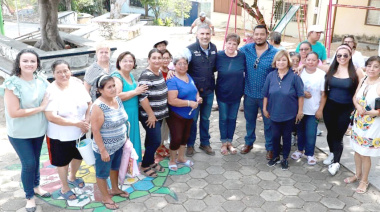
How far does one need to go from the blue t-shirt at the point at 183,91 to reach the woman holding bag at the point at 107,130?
798mm

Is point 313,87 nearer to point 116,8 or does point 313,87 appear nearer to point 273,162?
point 273,162

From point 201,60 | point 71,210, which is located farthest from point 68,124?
point 201,60

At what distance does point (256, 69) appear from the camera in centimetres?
462

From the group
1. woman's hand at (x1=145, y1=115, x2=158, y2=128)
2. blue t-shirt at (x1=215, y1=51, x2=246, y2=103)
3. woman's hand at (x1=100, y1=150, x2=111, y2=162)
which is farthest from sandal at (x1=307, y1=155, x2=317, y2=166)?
woman's hand at (x1=100, y1=150, x2=111, y2=162)

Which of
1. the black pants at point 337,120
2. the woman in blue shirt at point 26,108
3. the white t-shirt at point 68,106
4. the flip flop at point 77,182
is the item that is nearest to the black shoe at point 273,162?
the black pants at point 337,120

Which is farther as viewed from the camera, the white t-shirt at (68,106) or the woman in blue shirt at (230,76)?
the woman in blue shirt at (230,76)

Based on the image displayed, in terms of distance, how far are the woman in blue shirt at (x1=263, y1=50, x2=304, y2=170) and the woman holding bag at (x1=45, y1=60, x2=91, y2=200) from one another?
7.34 feet

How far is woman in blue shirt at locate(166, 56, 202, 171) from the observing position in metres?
4.18

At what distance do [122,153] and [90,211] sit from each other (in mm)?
715

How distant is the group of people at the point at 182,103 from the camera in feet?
11.3

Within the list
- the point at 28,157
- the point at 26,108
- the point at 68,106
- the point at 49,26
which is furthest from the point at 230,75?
the point at 49,26

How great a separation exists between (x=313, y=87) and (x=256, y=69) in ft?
2.51

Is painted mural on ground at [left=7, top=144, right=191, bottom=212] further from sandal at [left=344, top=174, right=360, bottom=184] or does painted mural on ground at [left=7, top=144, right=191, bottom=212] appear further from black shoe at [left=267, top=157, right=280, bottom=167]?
sandal at [left=344, top=174, right=360, bottom=184]

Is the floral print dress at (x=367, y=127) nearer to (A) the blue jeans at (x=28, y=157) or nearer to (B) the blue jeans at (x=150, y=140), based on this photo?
(B) the blue jeans at (x=150, y=140)
